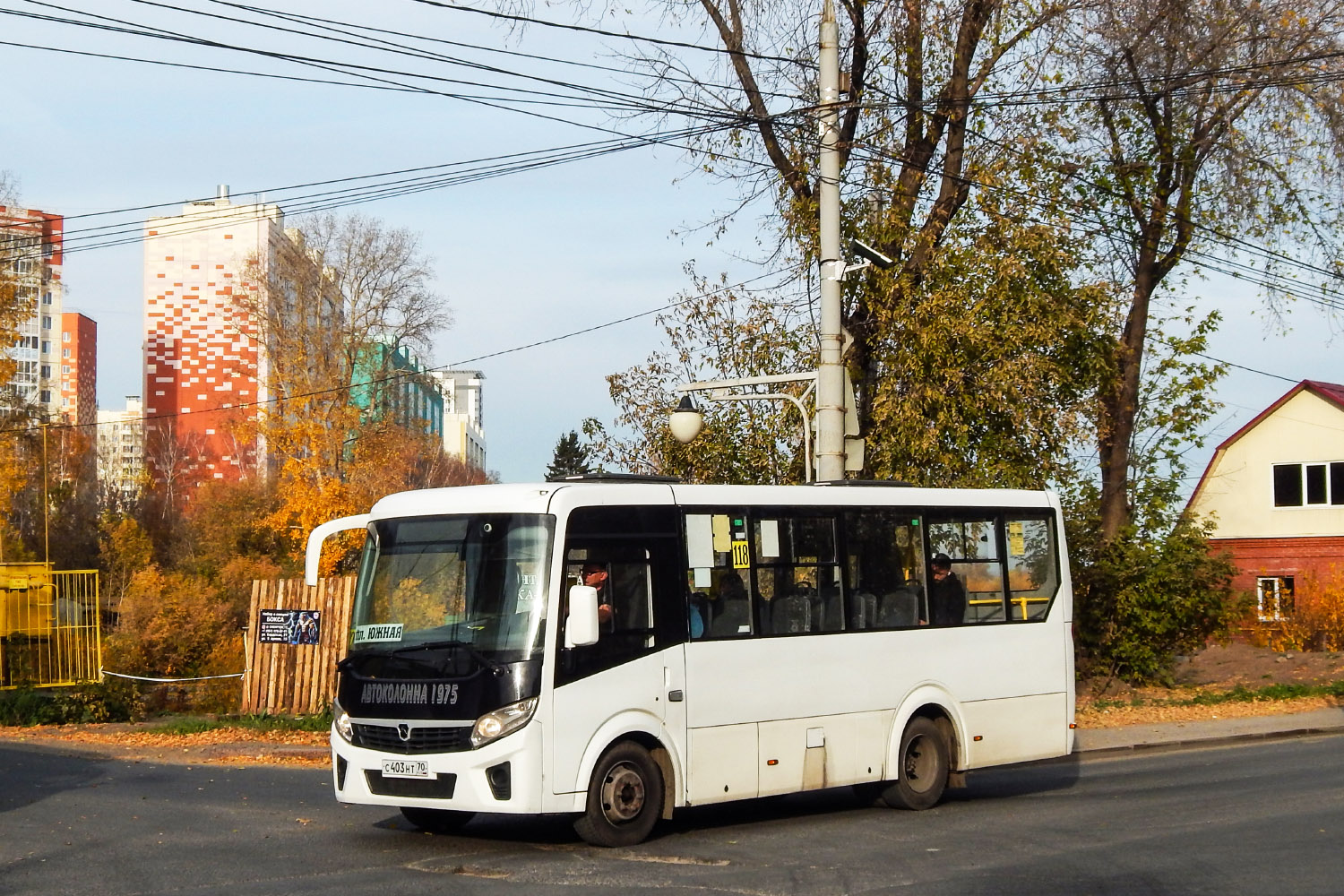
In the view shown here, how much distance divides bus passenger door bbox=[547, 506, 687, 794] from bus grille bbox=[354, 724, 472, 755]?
63 cm

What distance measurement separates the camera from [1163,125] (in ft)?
91.6

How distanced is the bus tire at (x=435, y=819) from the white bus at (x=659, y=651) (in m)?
0.03

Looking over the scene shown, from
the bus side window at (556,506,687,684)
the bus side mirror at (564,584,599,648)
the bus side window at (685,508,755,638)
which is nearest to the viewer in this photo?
the bus side mirror at (564,584,599,648)

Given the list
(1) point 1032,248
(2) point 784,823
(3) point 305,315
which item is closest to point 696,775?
(2) point 784,823

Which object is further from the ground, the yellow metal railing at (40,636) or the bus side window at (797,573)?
the bus side window at (797,573)

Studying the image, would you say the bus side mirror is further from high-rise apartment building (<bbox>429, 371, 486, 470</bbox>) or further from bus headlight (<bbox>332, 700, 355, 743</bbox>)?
high-rise apartment building (<bbox>429, 371, 486, 470</bbox>)

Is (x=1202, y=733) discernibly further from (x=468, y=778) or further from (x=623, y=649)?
(x=468, y=778)

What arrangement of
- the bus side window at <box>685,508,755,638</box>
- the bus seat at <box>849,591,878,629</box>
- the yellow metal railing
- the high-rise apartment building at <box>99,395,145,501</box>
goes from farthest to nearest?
the high-rise apartment building at <box>99,395,145,501</box>, the yellow metal railing, the bus seat at <box>849,591,878,629</box>, the bus side window at <box>685,508,755,638</box>

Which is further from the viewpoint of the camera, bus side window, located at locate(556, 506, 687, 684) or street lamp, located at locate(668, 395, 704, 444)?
street lamp, located at locate(668, 395, 704, 444)

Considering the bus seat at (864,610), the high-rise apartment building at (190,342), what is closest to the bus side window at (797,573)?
the bus seat at (864,610)

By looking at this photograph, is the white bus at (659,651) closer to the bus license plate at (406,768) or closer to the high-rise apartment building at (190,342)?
the bus license plate at (406,768)

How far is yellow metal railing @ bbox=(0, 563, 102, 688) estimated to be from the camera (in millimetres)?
22766

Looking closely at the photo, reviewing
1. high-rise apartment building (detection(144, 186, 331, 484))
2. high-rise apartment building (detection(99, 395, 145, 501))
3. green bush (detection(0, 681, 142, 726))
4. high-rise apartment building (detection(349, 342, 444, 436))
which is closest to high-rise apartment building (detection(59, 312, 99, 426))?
high-rise apartment building (detection(99, 395, 145, 501))

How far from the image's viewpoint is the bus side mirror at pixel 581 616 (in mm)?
10156
